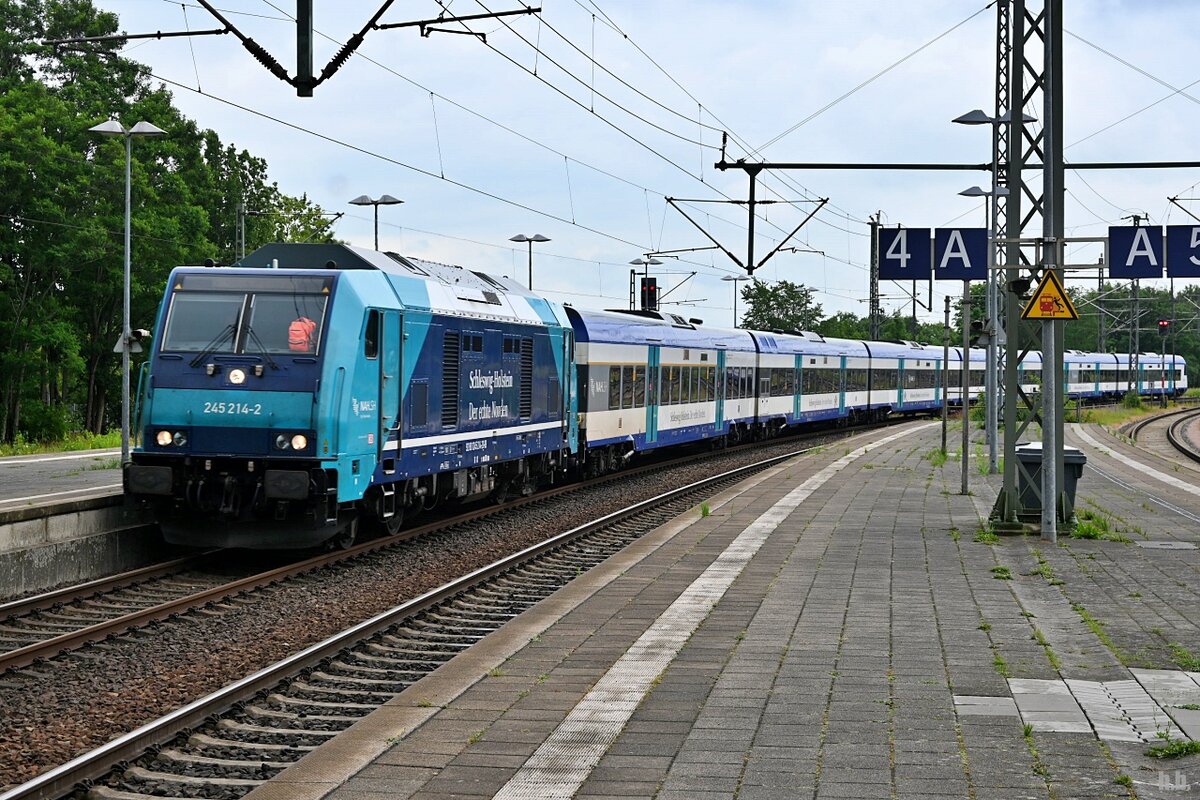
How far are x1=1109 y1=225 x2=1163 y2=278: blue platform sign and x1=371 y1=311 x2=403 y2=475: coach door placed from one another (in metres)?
12.8

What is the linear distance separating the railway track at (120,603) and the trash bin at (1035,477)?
25.8ft

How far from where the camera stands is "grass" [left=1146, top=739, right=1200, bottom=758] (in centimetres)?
657

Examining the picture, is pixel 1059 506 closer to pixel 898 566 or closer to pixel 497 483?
pixel 898 566

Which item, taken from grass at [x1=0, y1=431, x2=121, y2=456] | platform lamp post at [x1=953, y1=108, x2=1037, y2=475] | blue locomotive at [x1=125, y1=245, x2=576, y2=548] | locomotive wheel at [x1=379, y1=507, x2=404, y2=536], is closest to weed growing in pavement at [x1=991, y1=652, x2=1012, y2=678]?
blue locomotive at [x1=125, y1=245, x2=576, y2=548]

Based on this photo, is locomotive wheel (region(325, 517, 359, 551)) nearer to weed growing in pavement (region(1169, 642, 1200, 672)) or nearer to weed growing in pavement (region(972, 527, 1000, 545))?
weed growing in pavement (region(972, 527, 1000, 545))

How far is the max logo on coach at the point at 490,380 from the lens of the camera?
17.9 m

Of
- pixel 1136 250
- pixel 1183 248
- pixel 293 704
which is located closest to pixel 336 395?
pixel 293 704

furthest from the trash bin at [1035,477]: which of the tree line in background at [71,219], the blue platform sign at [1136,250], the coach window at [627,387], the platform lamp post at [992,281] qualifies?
the tree line in background at [71,219]

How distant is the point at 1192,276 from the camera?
24.5 metres

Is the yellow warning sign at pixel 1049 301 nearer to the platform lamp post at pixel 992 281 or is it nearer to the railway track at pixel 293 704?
the platform lamp post at pixel 992 281

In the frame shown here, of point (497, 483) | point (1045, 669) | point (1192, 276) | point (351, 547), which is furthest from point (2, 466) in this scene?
point (1045, 669)

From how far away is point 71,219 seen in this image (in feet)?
159

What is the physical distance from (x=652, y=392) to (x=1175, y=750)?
2307 centimetres

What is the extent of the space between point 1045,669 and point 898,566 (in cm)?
502
